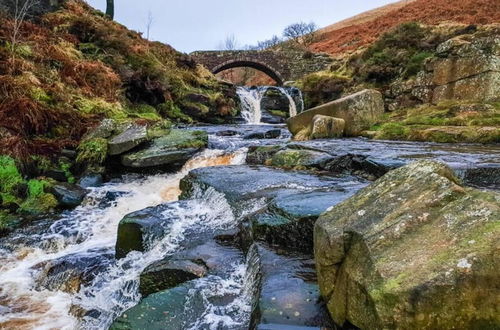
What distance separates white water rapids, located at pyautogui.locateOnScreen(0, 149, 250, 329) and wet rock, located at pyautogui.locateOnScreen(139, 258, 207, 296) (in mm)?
209

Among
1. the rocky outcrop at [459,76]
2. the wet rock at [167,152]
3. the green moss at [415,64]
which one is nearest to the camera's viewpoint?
the wet rock at [167,152]

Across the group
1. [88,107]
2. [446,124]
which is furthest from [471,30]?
[88,107]

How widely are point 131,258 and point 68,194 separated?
2.69 meters

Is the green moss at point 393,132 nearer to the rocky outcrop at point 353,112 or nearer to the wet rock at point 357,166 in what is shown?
the rocky outcrop at point 353,112

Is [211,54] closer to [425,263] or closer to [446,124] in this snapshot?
[446,124]

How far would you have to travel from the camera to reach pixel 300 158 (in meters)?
6.33

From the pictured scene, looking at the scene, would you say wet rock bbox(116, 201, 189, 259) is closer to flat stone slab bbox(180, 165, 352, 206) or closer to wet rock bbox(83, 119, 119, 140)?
flat stone slab bbox(180, 165, 352, 206)

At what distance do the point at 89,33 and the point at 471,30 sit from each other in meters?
13.6

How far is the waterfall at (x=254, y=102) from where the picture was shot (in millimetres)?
16828

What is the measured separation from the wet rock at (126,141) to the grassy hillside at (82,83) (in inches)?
31.2

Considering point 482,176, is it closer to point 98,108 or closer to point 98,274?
point 98,274

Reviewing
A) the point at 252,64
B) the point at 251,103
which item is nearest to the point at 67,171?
the point at 251,103

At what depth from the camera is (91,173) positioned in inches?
269

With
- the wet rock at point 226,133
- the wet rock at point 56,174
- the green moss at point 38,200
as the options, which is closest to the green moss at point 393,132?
the wet rock at point 226,133
